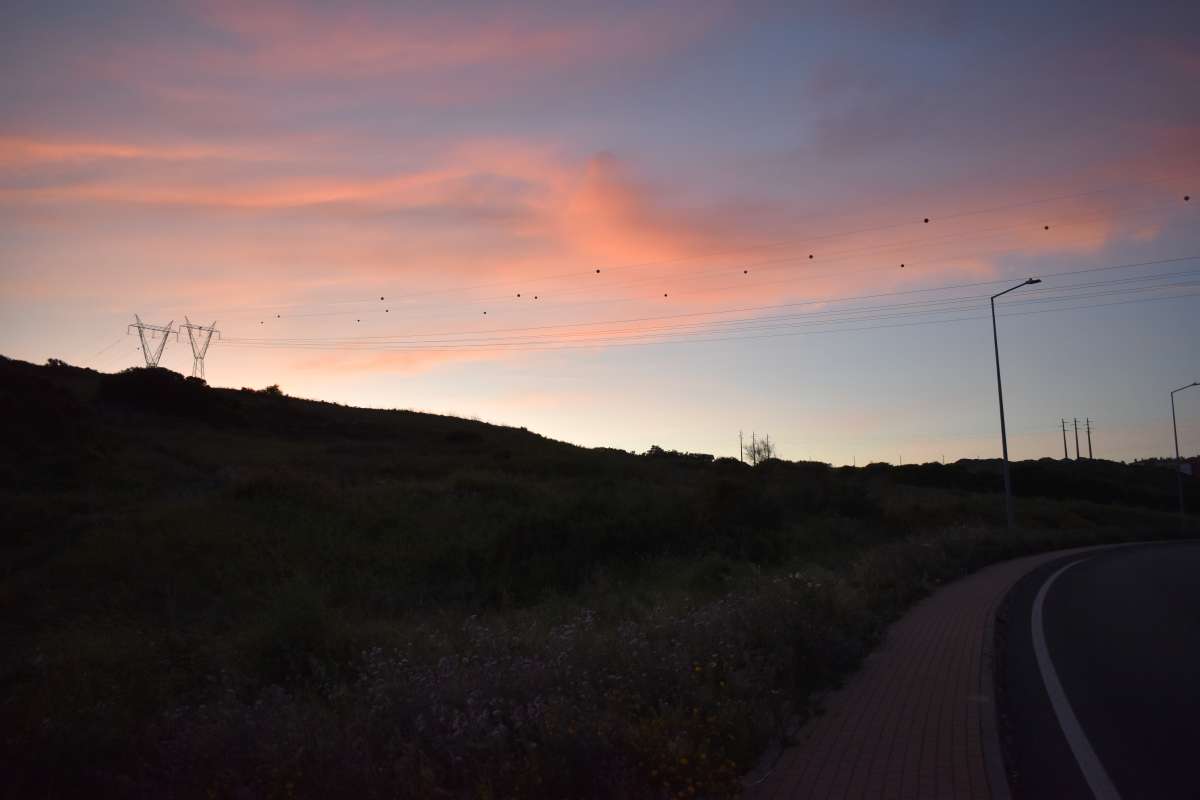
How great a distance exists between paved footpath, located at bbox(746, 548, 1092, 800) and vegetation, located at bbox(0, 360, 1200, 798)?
41 centimetres

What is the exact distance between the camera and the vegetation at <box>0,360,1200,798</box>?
21.6 ft

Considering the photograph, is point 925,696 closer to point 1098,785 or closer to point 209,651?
point 1098,785

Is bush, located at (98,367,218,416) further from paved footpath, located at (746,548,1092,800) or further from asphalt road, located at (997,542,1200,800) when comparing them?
paved footpath, located at (746,548,1092,800)

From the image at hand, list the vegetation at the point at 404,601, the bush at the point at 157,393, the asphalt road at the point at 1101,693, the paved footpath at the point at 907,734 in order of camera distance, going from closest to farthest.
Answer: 1. the vegetation at the point at 404,601
2. the paved footpath at the point at 907,734
3. the asphalt road at the point at 1101,693
4. the bush at the point at 157,393

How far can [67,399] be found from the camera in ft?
155

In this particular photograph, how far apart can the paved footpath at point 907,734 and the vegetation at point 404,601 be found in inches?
16.0

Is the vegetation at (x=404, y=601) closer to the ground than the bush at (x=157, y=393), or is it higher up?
closer to the ground

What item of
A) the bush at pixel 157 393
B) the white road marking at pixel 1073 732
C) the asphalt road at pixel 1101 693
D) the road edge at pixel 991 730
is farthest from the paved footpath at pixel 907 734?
the bush at pixel 157 393

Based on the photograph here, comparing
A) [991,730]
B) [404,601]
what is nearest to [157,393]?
[404,601]

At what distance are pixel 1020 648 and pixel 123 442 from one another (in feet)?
136

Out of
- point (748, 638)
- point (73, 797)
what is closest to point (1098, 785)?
point (748, 638)

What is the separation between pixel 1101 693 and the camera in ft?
34.5

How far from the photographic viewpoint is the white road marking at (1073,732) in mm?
7074

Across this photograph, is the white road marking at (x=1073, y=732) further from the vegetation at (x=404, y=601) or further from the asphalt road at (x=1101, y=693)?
the vegetation at (x=404, y=601)
